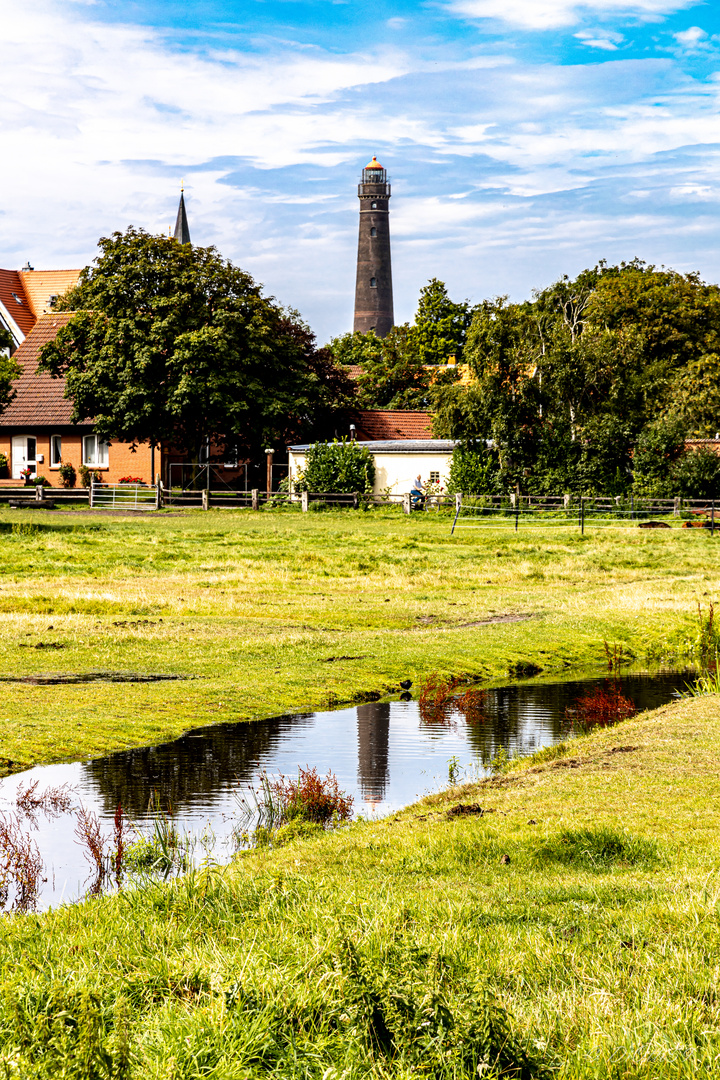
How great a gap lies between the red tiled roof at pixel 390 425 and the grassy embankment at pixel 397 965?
193ft

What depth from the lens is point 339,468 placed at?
5581 centimetres

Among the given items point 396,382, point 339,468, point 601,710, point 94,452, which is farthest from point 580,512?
point 396,382

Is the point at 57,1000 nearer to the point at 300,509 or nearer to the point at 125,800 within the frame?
the point at 125,800

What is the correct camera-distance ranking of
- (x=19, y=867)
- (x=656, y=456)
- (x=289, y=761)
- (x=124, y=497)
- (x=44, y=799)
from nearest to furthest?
1. (x=19, y=867)
2. (x=44, y=799)
3. (x=289, y=761)
4. (x=656, y=456)
5. (x=124, y=497)

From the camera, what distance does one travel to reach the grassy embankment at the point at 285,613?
49.3 ft

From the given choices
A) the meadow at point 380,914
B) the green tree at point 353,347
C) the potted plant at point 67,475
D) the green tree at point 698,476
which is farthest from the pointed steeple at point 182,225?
the meadow at point 380,914

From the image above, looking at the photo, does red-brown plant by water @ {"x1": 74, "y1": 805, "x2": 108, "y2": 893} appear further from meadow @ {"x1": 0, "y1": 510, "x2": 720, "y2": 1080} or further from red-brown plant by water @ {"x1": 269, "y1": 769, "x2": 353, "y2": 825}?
red-brown plant by water @ {"x1": 269, "y1": 769, "x2": 353, "y2": 825}

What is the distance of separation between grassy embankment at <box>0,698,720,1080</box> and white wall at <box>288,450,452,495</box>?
161ft

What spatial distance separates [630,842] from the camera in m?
7.89

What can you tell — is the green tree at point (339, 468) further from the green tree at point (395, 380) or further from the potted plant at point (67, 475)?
the green tree at point (395, 380)

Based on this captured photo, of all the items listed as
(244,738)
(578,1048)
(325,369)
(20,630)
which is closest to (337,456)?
(325,369)

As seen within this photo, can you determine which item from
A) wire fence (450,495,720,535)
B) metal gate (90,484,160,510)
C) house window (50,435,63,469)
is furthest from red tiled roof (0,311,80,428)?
wire fence (450,495,720,535)

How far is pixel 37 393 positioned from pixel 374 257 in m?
60.3

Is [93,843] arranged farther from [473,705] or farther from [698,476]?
[698,476]
